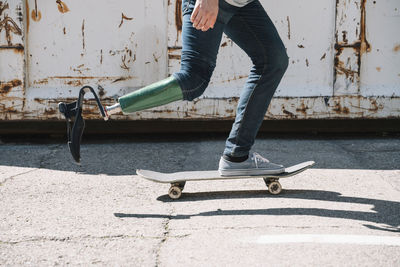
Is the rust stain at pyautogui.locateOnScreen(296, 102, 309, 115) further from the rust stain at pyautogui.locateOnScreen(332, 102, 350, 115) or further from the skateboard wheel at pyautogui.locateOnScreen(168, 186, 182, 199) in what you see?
the skateboard wheel at pyautogui.locateOnScreen(168, 186, 182, 199)

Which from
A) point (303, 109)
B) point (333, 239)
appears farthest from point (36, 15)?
point (333, 239)

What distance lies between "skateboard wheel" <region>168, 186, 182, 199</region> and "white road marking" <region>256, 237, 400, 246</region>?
32.5 inches

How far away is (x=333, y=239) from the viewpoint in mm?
2938

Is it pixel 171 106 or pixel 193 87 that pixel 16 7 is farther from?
pixel 193 87

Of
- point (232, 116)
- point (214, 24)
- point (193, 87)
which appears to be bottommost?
point (232, 116)

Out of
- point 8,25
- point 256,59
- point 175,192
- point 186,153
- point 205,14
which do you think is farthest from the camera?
point 8,25

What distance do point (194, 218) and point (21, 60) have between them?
8.36 feet

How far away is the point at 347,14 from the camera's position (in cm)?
527

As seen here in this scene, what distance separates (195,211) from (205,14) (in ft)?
3.37

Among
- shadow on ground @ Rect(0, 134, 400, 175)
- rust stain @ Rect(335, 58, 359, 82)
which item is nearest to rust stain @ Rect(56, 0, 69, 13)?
shadow on ground @ Rect(0, 134, 400, 175)

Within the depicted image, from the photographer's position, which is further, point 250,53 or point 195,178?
point 195,178

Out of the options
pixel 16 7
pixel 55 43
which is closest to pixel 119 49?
pixel 55 43

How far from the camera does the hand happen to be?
10.5 ft

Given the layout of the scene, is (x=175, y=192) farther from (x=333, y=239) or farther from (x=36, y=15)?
(x=36, y=15)
